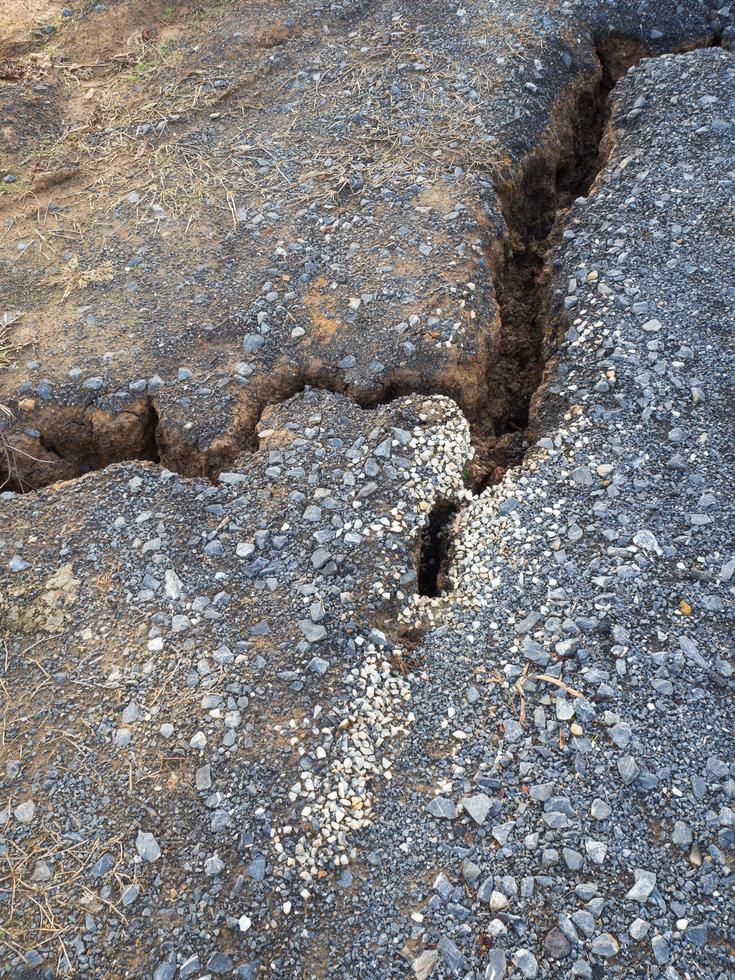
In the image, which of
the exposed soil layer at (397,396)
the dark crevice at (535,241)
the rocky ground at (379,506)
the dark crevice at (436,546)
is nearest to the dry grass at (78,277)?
the rocky ground at (379,506)

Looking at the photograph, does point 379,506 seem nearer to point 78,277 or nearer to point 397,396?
point 397,396

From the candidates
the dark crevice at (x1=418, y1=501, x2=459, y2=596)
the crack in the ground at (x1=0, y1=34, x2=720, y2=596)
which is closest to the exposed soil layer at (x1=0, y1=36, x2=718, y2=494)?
the crack in the ground at (x1=0, y1=34, x2=720, y2=596)

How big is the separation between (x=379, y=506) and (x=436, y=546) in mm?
331

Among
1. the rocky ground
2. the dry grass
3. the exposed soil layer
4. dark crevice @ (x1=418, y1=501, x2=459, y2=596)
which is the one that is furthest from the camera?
the dry grass

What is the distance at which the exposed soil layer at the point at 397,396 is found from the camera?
3.90m

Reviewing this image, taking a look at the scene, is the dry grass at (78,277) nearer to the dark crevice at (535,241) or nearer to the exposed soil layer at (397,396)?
the exposed soil layer at (397,396)

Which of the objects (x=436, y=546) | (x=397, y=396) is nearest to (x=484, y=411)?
(x=397, y=396)

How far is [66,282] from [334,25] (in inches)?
114

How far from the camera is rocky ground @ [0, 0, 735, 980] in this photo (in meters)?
2.66

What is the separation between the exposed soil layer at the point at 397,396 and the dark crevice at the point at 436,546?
24cm

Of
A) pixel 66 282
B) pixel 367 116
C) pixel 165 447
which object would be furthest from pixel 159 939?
pixel 367 116

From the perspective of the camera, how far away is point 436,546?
352 centimetres

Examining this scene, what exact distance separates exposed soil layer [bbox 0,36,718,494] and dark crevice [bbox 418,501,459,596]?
0.24 meters

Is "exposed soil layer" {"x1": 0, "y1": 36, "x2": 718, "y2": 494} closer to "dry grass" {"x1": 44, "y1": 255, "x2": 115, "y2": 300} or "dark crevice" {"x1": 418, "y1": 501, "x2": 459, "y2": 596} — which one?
"dark crevice" {"x1": 418, "y1": 501, "x2": 459, "y2": 596}
